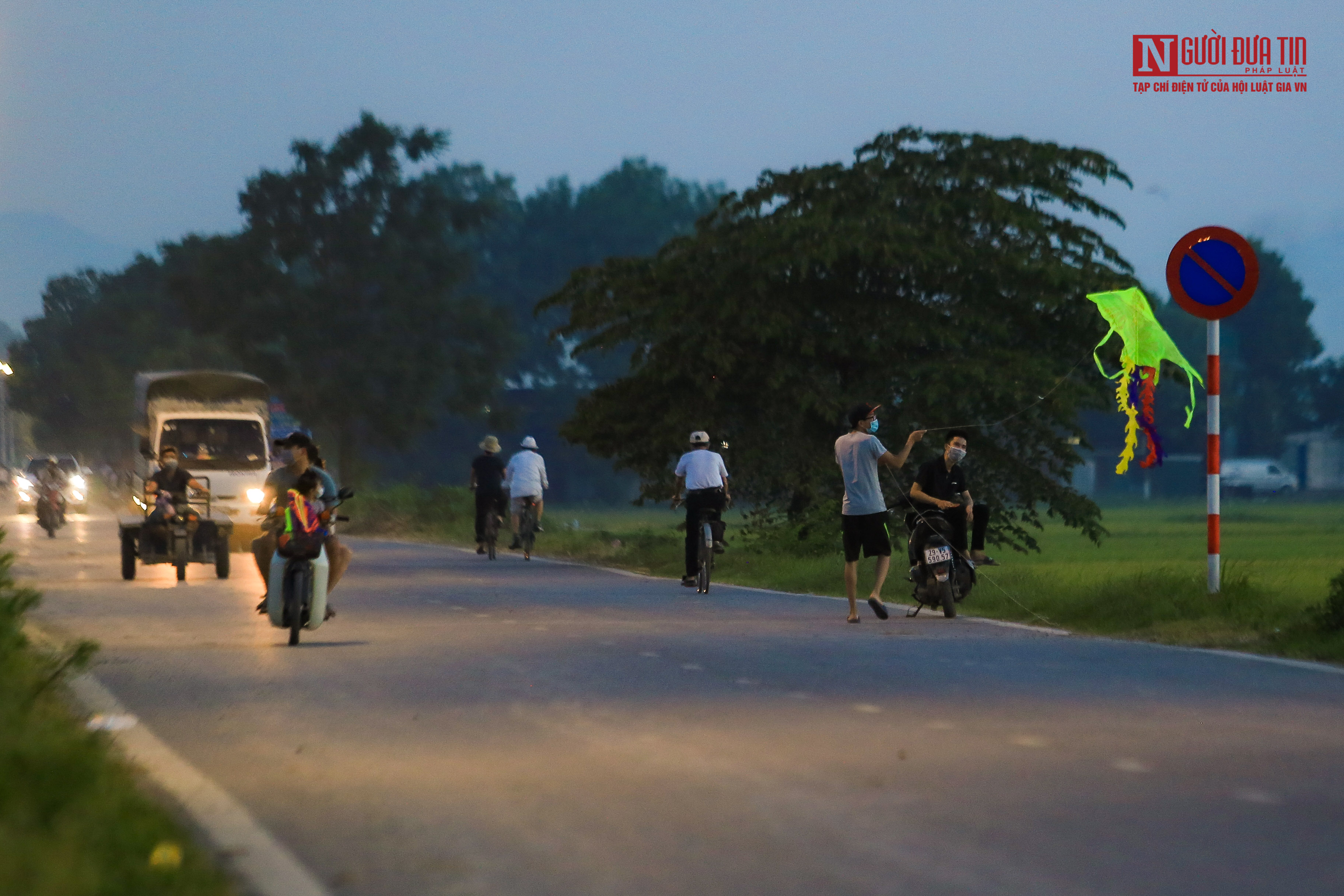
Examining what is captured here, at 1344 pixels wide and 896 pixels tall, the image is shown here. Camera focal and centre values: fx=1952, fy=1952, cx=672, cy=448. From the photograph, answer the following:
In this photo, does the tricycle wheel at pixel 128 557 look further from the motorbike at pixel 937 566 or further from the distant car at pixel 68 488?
the distant car at pixel 68 488

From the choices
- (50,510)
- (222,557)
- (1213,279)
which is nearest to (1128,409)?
(1213,279)

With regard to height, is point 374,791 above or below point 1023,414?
below

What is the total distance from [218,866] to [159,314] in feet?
320

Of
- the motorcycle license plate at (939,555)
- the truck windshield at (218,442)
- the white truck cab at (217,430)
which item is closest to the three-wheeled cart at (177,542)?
the white truck cab at (217,430)

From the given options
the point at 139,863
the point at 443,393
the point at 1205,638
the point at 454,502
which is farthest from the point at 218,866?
the point at 443,393

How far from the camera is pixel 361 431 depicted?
6194 cm

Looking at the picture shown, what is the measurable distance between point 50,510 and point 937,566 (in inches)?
1119

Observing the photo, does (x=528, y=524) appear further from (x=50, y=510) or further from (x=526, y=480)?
(x=50, y=510)

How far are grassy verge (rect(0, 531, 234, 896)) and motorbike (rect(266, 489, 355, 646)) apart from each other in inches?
245

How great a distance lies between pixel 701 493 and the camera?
21.2 m

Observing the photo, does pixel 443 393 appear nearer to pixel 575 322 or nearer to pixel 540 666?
pixel 575 322

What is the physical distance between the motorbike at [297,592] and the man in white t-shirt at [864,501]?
14.1 feet

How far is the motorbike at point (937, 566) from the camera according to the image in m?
16.6

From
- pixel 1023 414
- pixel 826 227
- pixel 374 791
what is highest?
pixel 826 227
